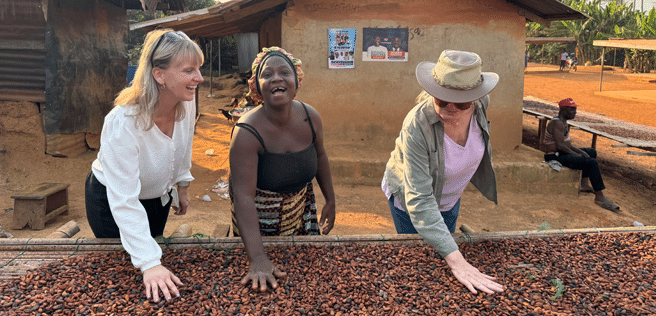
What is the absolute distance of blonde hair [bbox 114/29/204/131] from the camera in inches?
69.7

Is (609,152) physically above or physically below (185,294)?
below

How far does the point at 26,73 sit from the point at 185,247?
573 centimetres

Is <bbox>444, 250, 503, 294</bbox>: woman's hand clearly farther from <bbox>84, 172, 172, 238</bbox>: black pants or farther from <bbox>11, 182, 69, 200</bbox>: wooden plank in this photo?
<bbox>11, 182, 69, 200</bbox>: wooden plank

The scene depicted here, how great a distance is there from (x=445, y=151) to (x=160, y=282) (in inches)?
53.3

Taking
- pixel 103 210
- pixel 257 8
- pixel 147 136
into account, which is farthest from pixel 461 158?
pixel 257 8

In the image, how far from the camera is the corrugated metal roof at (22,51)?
6250 millimetres

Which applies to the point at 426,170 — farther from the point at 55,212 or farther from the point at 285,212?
the point at 55,212

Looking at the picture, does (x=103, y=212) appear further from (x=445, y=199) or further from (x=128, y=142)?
(x=445, y=199)

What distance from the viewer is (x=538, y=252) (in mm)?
2135

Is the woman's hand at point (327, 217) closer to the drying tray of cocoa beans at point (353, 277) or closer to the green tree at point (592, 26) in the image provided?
the drying tray of cocoa beans at point (353, 277)

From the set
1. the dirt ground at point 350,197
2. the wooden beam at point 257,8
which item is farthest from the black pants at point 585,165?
the wooden beam at point 257,8

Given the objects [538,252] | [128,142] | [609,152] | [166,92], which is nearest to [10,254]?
[128,142]

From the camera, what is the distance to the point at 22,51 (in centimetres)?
634

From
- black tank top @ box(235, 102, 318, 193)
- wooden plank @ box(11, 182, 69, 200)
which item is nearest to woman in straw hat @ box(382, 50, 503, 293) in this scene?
black tank top @ box(235, 102, 318, 193)
